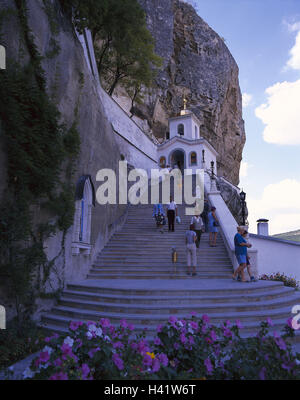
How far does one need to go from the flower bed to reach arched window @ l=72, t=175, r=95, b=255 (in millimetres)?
5055

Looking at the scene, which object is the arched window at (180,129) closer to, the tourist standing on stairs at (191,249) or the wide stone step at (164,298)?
the tourist standing on stairs at (191,249)

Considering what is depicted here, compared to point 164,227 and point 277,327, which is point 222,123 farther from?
point 277,327

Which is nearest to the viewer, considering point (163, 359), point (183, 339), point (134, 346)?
point (163, 359)

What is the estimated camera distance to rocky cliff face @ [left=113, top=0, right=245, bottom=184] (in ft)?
125

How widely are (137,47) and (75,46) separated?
18252mm

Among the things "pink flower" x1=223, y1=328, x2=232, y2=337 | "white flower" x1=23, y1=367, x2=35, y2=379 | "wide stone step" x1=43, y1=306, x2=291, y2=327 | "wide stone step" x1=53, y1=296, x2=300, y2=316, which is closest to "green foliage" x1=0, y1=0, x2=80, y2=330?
"wide stone step" x1=43, y1=306, x2=291, y2=327

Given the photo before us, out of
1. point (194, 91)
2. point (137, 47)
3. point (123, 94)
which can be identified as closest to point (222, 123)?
point (194, 91)

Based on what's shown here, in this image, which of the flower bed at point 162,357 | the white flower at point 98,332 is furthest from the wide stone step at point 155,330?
the white flower at point 98,332

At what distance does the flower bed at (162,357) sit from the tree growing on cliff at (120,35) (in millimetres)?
8804

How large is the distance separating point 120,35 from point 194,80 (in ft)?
75.9

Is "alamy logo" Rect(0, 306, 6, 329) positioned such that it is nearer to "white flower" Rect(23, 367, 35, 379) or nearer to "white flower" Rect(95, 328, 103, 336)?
"white flower" Rect(95, 328, 103, 336)

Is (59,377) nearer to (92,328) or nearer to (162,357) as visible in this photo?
(92,328)

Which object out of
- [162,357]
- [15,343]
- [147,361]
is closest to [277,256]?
[15,343]

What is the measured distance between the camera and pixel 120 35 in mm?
20500
